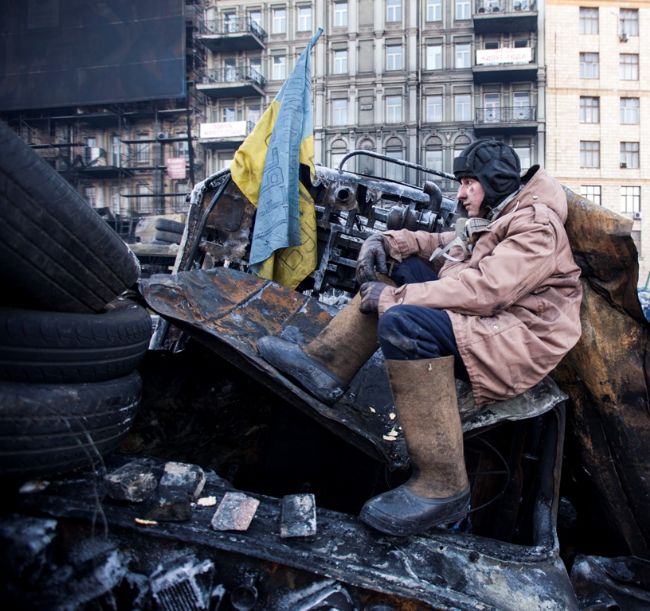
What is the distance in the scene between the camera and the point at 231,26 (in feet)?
113

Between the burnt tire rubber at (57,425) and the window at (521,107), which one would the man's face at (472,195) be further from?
the window at (521,107)

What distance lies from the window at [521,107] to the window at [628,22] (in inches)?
244

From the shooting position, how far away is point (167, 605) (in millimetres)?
1663

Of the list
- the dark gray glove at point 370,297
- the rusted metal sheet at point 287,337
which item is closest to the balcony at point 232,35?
the rusted metal sheet at point 287,337

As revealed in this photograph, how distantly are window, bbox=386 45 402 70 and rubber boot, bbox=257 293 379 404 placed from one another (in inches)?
1338

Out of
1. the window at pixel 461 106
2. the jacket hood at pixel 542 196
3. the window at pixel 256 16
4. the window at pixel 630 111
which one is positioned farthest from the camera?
the window at pixel 256 16

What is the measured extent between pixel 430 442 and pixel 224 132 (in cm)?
3322

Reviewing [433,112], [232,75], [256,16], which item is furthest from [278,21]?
[433,112]

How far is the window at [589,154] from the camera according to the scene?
31.1m

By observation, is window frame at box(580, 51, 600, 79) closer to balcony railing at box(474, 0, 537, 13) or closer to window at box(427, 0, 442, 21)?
balcony railing at box(474, 0, 537, 13)

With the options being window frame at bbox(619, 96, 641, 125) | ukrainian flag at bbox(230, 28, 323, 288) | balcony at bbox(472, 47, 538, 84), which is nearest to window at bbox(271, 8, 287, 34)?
balcony at bbox(472, 47, 538, 84)

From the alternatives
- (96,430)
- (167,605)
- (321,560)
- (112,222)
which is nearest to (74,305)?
(96,430)

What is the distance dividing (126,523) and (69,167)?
35686 millimetres

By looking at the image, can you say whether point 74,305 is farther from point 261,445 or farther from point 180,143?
point 180,143
